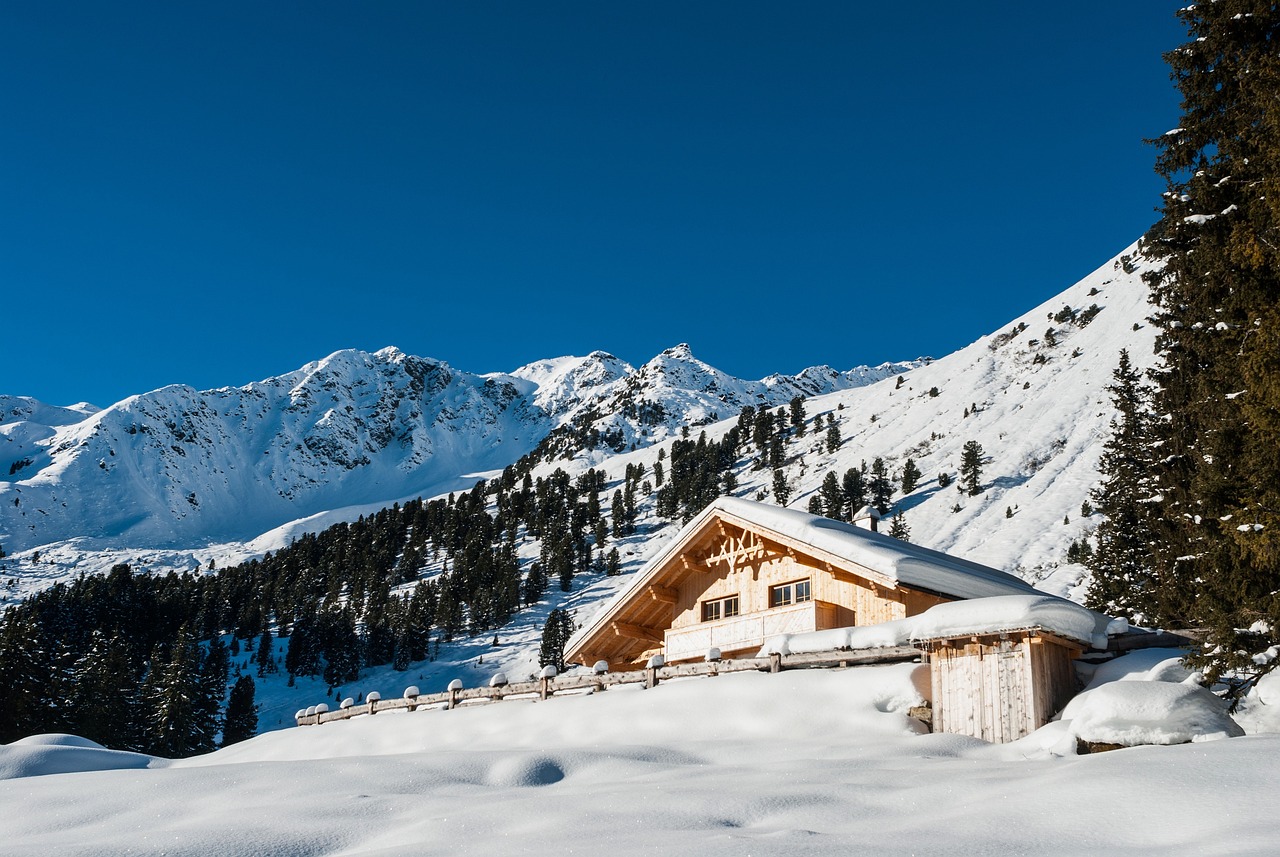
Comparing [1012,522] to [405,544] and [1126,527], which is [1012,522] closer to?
[1126,527]

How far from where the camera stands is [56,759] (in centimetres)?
1606

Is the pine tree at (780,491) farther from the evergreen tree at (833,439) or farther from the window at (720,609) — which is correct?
the window at (720,609)

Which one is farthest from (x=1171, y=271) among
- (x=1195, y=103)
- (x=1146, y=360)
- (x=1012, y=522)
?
(x=1146, y=360)

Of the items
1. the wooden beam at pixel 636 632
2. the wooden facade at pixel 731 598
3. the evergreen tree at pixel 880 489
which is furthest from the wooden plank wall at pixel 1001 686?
the evergreen tree at pixel 880 489

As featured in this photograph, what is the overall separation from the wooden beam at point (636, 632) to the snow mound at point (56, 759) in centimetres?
1067

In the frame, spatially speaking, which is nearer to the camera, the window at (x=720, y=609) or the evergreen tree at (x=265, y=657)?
the window at (x=720, y=609)

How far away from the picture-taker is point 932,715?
13.4 m

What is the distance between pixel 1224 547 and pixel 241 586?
107 meters

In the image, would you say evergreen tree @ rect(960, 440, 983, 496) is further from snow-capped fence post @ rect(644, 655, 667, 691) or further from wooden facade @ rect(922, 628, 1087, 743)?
wooden facade @ rect(922, 628, 1087, 743)

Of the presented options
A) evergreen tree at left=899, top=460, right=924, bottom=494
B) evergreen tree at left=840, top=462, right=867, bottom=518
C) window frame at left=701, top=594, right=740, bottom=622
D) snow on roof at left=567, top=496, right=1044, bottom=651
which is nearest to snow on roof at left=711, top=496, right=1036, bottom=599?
snow on roof at left=567, top=496, right=1044, bottom=651

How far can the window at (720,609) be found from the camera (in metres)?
22.3

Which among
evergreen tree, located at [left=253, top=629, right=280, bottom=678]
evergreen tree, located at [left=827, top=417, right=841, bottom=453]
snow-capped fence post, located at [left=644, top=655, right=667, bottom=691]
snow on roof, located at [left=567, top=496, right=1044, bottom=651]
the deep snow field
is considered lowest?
evergreen tree, located at [left=253, top=629, right=280, bottom=678]

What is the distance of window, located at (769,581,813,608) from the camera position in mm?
20609

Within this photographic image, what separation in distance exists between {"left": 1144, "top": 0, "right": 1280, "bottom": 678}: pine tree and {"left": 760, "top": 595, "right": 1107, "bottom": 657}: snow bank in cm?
157
